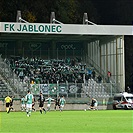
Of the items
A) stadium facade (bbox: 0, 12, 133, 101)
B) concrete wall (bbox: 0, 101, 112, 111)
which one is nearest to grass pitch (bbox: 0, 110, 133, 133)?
concrete wall (bbox: 0, 101, 112, 111)

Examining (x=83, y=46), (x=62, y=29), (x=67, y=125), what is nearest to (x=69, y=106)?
(x=62, y=29)

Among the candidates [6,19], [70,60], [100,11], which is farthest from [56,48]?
[100,11]

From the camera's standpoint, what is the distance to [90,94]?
63469mm

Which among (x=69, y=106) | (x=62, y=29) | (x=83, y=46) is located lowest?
(x=69, y=106)

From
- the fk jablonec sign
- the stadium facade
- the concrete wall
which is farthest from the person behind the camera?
the stadium facade

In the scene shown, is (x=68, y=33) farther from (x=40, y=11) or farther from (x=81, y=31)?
(x=40, y=11)

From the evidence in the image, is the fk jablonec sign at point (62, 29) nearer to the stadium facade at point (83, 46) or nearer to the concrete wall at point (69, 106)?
the stadium facade at point (83, 46)

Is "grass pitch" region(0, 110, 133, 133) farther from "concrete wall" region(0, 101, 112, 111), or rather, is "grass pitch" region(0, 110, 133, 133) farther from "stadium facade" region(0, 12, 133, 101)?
"stadium facade" region(0, 12, 133, 101)

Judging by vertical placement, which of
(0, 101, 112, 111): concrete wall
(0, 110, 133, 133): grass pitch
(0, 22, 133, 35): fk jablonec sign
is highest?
(0, 22, 133, 35): fk jablonec sign

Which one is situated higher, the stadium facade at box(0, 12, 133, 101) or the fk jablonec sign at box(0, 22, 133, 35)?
the fk jablonec sign at box(0, 22, 133, 35)

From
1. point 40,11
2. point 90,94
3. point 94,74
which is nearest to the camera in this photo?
point 90,94

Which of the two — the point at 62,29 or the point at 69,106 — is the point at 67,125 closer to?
the point at 69,106

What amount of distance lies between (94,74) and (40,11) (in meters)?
11.2

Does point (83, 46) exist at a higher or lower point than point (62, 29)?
lower
